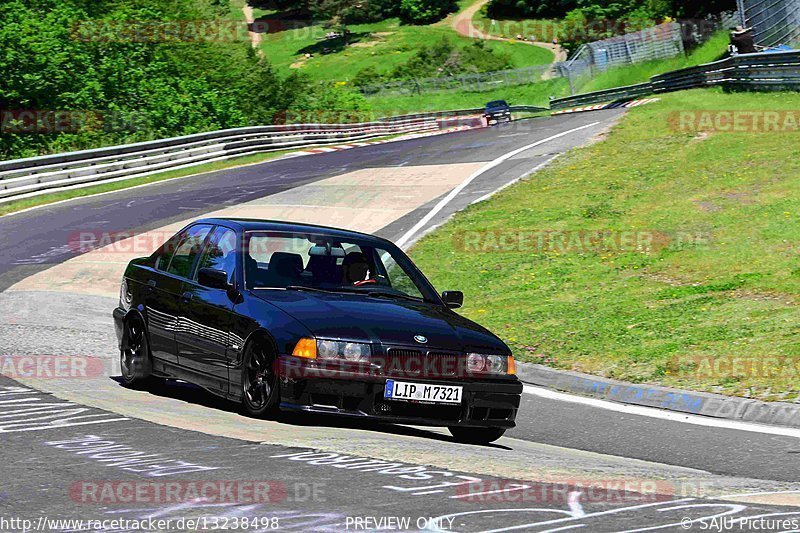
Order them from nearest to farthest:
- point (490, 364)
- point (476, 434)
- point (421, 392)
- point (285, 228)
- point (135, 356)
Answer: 1. point (421, 392)
2. point (490, 364)
3. point (476, 434)
4. point (285, 228)
5. point (135, 356)

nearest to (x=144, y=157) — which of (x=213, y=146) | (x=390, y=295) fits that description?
(x=213, y=146)

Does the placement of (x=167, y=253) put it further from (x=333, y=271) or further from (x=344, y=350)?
(x=344, y=350)

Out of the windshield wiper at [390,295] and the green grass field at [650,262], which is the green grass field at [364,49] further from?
the windshield wiper at [390,295]

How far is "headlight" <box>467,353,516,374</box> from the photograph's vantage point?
859 cm

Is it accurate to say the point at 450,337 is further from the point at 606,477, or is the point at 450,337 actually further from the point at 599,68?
the point at 599,68

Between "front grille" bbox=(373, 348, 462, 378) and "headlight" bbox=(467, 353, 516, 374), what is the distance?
0.13m

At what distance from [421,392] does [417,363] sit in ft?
0.67

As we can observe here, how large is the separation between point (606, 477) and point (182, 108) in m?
41.2

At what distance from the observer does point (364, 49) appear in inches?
4500

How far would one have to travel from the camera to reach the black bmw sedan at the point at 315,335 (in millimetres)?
8164

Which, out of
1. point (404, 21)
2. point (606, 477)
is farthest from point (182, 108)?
point (404, 21)

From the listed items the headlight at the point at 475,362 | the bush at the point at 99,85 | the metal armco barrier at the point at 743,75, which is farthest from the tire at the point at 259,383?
the bush at the point at 99,85

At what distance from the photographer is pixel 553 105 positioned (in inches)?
2357

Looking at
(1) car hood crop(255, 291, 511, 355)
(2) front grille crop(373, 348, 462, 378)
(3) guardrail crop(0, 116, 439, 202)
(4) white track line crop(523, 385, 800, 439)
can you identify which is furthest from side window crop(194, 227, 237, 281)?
(3) guardrail crop(0, 116, 439, 202)
